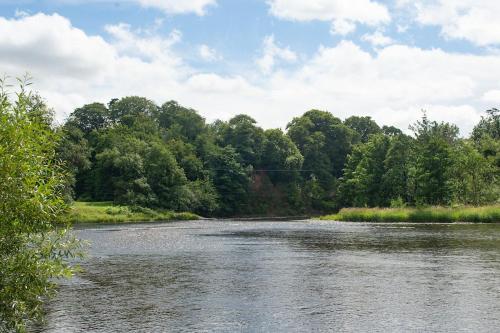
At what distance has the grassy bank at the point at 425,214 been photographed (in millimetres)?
78500

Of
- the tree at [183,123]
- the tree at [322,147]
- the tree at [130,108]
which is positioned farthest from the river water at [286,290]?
the tree at [130,108]

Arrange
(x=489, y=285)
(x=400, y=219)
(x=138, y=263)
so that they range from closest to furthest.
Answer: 1. (x=489, y=285)
2. (x=138, y=263)
3. (x=400, y=219)

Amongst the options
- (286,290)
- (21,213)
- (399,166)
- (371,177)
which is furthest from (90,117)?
(21,213)

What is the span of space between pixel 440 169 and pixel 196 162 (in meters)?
68.9

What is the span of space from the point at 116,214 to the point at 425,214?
59.4m

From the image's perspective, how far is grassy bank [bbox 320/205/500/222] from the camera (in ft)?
258

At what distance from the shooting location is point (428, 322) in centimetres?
2142

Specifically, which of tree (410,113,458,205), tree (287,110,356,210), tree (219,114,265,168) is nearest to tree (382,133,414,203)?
tree (410,113,458,205)

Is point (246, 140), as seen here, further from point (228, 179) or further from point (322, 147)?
point (322, 147)

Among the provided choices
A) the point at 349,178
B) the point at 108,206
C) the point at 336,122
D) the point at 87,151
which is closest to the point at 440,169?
the point at 349,178

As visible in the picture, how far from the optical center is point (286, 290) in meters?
28.5

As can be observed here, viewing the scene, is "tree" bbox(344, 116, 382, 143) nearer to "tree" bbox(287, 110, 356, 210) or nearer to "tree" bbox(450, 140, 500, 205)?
"tree" bbox(287, 110, 356, 210)

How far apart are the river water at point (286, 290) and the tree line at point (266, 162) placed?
Result: 49.1m

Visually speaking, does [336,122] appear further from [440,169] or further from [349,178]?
[440,169]
